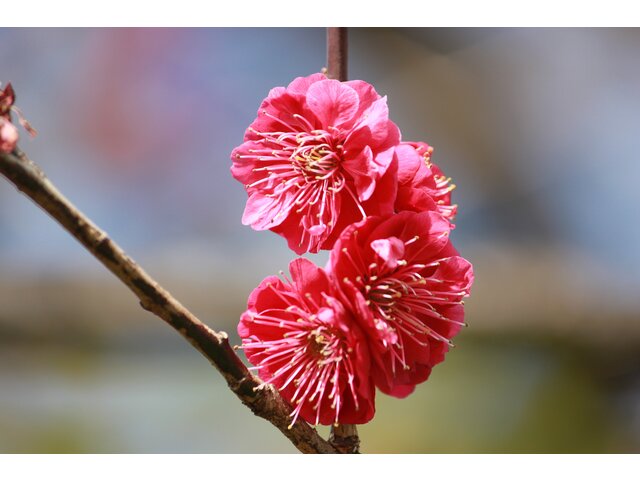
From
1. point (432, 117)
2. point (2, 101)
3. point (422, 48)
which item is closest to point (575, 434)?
point (432, 117)

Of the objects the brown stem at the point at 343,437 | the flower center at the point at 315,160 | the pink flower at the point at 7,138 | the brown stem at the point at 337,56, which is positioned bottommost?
the brown stem at the point at 343,437

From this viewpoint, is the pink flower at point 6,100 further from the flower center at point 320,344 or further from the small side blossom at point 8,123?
the flower center at point 320,344

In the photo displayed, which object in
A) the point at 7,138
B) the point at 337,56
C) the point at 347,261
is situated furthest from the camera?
the point at 337,56

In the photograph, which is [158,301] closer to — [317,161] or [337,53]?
[317,161]

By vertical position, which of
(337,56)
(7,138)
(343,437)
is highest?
(337,56)

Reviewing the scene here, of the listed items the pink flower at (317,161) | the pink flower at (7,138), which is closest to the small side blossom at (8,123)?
the pink flower at (7,138)

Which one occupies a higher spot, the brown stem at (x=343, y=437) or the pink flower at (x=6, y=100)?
the pink flower at (x=6, y=100)

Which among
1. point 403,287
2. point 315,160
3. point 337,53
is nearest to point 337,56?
point 337,53
